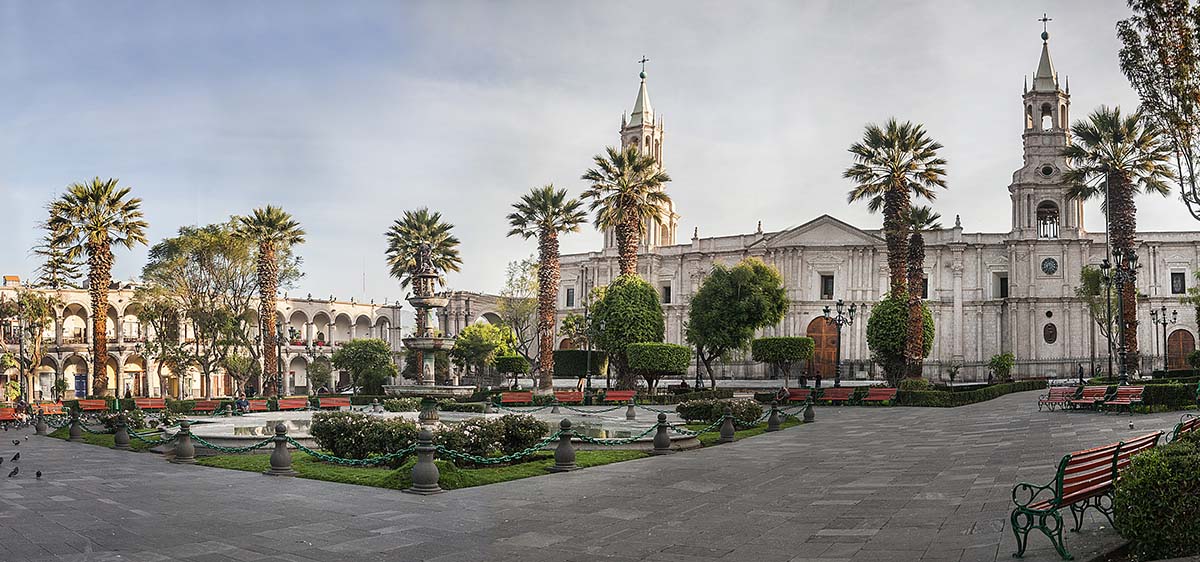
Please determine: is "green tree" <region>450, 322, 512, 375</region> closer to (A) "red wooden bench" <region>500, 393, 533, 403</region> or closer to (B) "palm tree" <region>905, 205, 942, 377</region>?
(A) "red wooden bench" <region>500, 393, 533, 403</region>

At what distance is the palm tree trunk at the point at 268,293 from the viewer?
42.7m

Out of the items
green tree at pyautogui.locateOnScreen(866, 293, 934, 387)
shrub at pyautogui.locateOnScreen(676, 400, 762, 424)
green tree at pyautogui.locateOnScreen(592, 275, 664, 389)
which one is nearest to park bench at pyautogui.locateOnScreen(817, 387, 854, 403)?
green tree at pyautogui.locateOnScreen(866, 293, 934, 387)

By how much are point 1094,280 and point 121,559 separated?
49557 millimetres

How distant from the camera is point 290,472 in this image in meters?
15.0

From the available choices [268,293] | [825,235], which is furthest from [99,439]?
[825,235]

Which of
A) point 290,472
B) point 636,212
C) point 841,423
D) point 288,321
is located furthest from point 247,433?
point 288,321

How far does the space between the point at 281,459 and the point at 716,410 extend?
1167 centimetres

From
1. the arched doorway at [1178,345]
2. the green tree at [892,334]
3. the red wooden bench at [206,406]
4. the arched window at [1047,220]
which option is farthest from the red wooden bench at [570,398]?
Answer: the arched doorway at [1178,345]

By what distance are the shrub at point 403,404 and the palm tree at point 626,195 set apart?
2027 centimetres

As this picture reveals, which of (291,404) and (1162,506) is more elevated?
(1162,506)

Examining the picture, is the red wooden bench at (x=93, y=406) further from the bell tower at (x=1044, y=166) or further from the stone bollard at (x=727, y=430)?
the bell tower at (x=1044, y=166)

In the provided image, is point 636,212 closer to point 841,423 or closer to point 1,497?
point 841,423

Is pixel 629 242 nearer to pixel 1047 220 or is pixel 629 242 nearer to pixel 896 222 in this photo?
pixel 896 222

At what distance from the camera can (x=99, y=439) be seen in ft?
75.3
